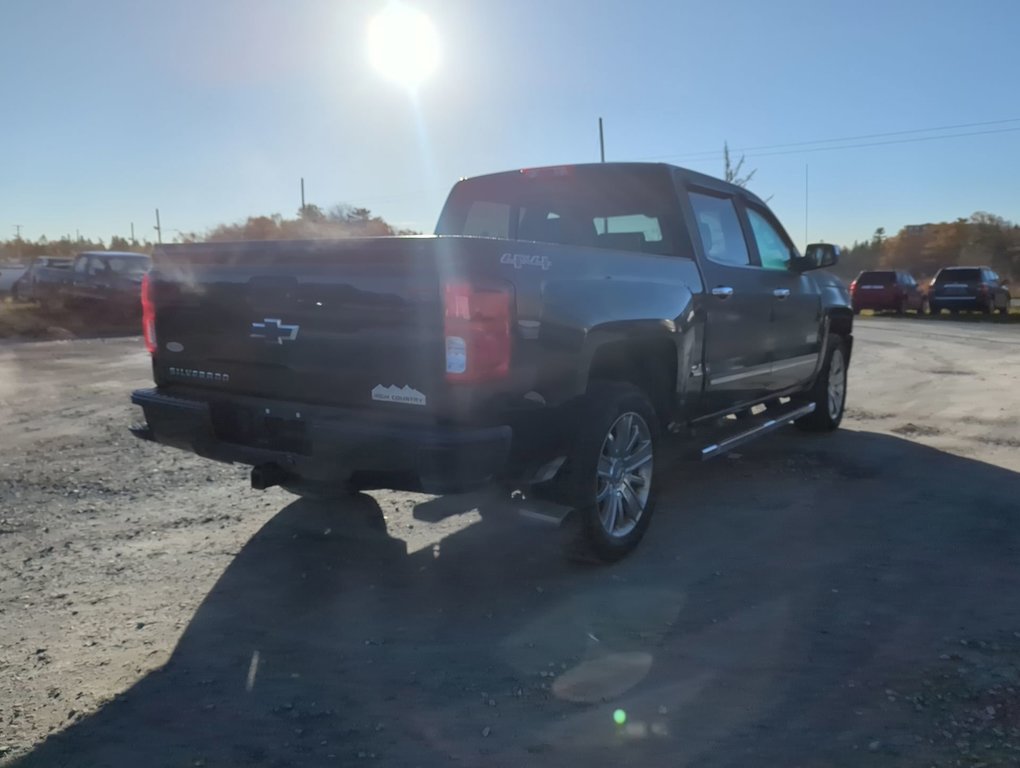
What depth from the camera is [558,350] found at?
13.4ft

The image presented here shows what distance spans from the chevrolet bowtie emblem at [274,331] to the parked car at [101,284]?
18.9 meters

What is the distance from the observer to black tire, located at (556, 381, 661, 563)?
4.31 metres

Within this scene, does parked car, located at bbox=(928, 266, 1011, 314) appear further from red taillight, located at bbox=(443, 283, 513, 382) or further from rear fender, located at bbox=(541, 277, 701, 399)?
red taillight, located at bbox=(443, 283, 513, 382)

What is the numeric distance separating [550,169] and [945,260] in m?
78.5

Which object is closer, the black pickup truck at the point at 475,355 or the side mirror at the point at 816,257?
the black pickup truck at the point at 475,355

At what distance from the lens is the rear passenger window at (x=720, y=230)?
19.0ft

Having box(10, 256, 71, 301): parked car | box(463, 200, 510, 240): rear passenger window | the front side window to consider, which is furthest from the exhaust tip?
box(10, 256, 71, 301): parked car

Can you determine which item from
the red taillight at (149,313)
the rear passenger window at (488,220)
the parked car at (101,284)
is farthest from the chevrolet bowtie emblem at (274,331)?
the parked car at (101,284)

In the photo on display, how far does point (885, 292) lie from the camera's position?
29.6 m

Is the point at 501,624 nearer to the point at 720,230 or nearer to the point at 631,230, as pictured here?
the point at 631,230

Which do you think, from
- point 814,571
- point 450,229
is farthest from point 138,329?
point 814,571

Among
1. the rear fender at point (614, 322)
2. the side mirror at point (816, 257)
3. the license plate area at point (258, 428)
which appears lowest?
the license plate area at point (258, 428)

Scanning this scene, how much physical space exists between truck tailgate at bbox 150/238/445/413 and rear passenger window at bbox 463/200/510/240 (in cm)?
227

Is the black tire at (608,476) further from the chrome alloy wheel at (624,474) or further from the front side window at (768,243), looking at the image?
the front side window at (768,243)
